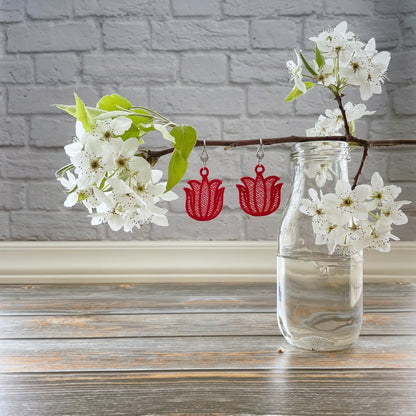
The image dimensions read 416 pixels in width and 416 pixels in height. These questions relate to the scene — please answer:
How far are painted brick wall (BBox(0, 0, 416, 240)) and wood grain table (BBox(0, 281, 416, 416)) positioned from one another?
47cm

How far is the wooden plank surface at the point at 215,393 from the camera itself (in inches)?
16.2

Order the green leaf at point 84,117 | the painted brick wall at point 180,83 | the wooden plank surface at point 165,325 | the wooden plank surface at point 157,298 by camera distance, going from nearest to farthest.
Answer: the green leaf at point 84,117 → the wooden plank surface at point 165,325 → the wooden plank surface at point 157,298 → the painted brick wall at point 180,83

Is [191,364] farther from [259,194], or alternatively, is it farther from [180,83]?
[180,83]

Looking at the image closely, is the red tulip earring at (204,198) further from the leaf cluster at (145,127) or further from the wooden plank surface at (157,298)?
the wooden plank surface at (157,298)

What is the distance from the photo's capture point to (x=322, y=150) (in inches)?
20.3

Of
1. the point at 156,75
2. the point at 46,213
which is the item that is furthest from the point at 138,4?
the point at 46,213

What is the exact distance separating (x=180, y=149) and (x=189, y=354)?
1.01 ft

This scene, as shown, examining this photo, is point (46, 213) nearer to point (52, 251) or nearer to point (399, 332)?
point (52, 251)

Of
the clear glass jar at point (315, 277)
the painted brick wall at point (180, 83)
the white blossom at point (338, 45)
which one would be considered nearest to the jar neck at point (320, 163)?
the clear glass jar at point (315, 277)

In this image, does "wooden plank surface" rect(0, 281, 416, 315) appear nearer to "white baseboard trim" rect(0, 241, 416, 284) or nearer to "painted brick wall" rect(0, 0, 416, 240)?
"white baseboard trim" rect(0, 241, 416, 284)

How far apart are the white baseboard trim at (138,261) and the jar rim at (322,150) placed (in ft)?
2.47

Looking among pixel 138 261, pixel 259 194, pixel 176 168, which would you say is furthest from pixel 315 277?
pixel 138 261

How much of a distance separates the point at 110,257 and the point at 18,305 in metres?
0.41

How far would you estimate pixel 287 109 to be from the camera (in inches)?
49.5
